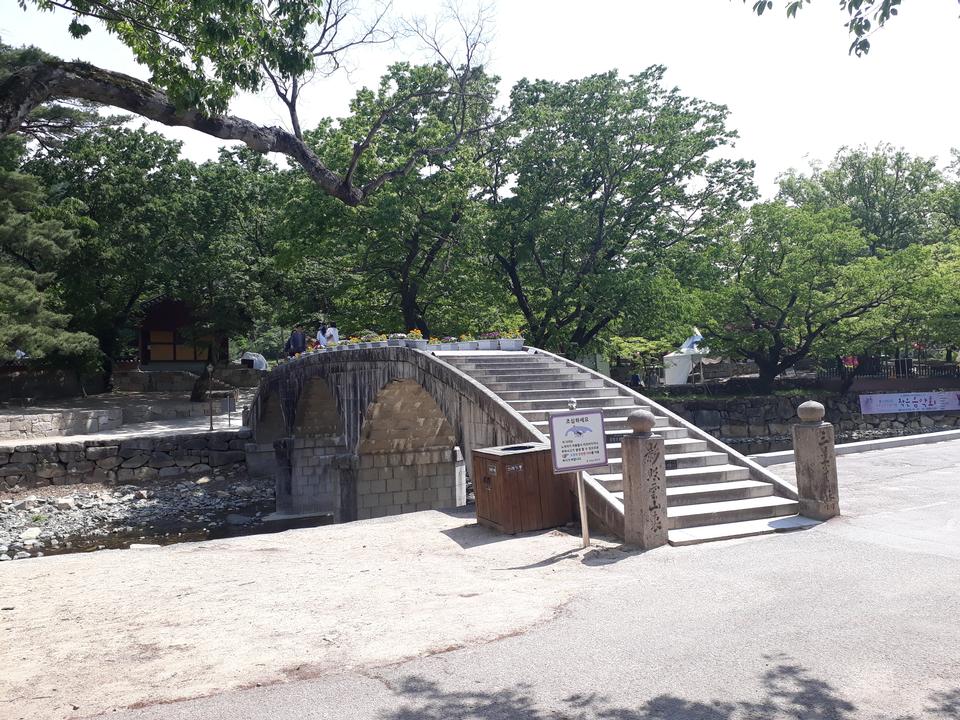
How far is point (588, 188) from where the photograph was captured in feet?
101

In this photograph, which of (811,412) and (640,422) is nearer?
(640,422)

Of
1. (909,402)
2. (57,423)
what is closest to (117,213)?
(57,423)

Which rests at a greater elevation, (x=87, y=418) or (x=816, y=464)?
(x=87, y=418)

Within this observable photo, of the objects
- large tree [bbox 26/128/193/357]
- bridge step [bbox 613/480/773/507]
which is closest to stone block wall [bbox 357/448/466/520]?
bridge step [bbox 613/480/773/507]

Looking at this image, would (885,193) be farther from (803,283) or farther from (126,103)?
(126,103)

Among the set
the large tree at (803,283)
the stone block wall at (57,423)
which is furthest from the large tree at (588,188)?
the stone block wall at (57,423)

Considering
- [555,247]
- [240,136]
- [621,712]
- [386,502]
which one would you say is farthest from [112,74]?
[555,247]

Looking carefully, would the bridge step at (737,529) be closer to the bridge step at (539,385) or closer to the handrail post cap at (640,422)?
the handrail post cap at (640,422)

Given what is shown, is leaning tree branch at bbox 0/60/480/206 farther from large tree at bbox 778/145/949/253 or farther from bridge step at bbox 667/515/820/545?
large tree at bbox 778/145/949/253

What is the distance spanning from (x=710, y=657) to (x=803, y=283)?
2944 centimetres

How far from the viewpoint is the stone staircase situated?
9.68 meters

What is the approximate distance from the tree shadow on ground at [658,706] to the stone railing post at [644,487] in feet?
12.2

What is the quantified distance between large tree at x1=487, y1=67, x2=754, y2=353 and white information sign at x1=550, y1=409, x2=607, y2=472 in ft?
64.0

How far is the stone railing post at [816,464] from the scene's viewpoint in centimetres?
970
